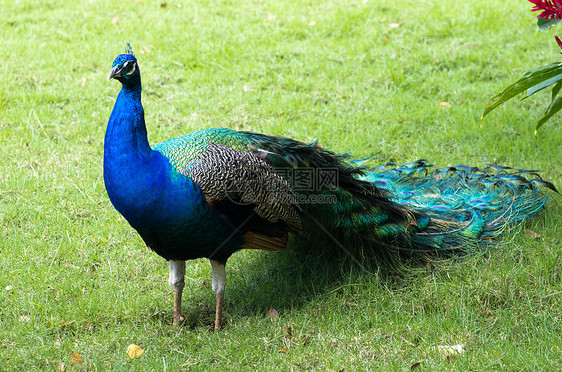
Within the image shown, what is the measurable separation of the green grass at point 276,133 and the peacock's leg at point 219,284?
4.3 inches

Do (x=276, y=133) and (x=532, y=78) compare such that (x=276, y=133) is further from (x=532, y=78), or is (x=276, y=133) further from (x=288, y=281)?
(x=532, y=78)

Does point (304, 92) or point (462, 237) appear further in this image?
point (304, 92)

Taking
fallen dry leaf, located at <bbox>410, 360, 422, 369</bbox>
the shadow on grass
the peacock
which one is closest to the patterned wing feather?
the peacock

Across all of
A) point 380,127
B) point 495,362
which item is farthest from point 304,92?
point 495,362

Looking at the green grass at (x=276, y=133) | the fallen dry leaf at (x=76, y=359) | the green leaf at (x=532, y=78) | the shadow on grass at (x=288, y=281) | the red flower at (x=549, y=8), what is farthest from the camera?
the shadow on grass at (x=288, y=281)

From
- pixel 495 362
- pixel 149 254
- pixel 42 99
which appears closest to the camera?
pixel 495 362

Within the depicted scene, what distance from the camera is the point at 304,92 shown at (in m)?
6.59

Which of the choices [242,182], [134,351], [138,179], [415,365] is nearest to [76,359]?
[134,351]

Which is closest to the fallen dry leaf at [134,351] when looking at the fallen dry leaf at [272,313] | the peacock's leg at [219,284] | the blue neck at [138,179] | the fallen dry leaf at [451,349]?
the peacock's leg at [219,284]

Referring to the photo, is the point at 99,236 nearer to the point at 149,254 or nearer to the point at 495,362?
the point at 149,254

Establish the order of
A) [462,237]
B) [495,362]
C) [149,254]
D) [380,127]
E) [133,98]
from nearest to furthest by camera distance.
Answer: [495,362] < [133,98] < [462,237] < [149,254] < [380,127]

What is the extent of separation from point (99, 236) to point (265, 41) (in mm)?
3820

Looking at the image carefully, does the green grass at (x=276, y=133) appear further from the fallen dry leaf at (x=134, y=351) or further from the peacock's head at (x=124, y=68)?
the peacock's head at (x=124, y=68)

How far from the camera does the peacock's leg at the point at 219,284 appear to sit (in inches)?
144
